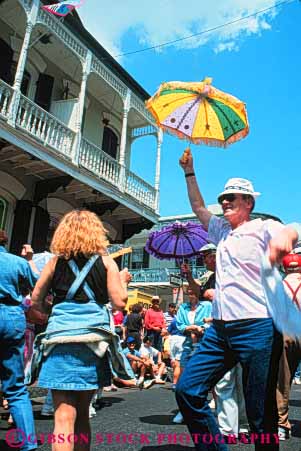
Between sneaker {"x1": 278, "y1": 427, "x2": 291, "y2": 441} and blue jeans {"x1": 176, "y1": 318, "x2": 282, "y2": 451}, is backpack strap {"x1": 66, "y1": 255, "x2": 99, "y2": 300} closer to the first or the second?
blue jeans {"x1": 176, "y1": 318, "x2": 282, "y2": 451}

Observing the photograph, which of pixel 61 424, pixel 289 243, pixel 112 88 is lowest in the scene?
pixel 61 424

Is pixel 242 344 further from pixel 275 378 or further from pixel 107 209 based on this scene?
pixel 107 209

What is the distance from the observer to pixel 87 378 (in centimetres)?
241

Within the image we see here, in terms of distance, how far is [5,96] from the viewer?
9.27m

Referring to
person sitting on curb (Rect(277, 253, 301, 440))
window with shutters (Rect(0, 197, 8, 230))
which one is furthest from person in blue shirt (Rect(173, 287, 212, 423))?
window with shutters (Rect(0, 197, 8, 230))

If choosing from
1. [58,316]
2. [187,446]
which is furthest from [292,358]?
[58,316]

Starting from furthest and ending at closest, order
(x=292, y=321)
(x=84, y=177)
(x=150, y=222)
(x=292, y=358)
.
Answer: (x=150, y=222), (x=84, y=177), (x=292, y=358), (x=292, y=321)

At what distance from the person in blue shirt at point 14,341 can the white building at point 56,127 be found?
6300 millimetres

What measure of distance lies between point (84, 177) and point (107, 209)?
1.93m

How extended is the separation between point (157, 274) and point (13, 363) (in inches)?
929

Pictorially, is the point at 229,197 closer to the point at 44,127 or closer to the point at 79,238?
the point at 79,238

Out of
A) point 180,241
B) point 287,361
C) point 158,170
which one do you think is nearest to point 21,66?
point 180,241

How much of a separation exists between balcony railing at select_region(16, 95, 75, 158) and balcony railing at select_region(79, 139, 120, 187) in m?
0.57

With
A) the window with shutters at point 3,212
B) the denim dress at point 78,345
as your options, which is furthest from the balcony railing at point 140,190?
the denim dress at point 78,345
